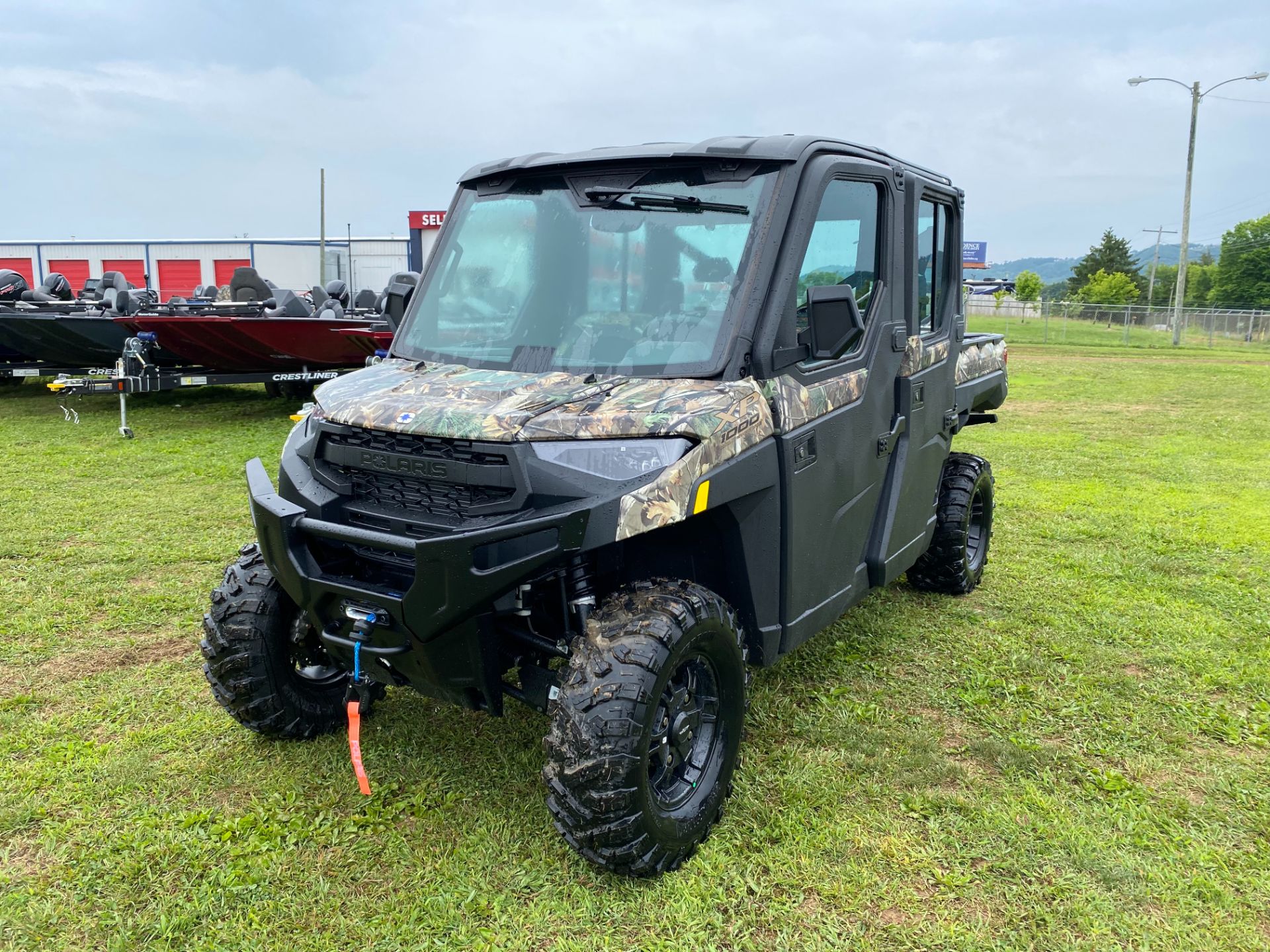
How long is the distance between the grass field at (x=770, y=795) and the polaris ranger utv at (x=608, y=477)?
0.31 m

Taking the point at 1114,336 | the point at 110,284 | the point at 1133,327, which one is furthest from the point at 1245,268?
the point at 110,284

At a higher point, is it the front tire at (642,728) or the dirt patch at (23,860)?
the front tire at (642,728)

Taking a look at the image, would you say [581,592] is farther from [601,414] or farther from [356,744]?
[356,744]

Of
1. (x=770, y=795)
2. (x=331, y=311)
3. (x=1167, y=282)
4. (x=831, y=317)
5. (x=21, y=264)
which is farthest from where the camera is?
(x=1167, y=282)

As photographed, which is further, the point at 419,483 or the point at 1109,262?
the point at 1109,262

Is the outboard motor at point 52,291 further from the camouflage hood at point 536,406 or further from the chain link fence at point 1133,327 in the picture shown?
the chain link fence at point 1133,327

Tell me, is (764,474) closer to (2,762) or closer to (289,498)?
(289,498)

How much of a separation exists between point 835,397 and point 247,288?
12963mm

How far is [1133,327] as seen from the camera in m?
41.8

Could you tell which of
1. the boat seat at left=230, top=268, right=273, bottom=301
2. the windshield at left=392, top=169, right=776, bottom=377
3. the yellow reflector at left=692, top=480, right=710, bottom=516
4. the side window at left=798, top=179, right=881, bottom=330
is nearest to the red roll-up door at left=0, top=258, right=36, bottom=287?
the boat seat at left=230, top=268, right=273, bottom=301

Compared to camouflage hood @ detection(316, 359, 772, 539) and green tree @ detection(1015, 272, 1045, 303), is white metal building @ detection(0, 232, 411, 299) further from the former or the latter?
camouflage hood @ detection(316, 359, 772, 539)

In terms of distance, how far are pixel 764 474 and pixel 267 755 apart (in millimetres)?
2288

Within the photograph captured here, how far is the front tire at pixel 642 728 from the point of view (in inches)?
113

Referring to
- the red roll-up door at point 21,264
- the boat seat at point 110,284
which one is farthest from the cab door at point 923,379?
the red roll-up door at point 21,264
